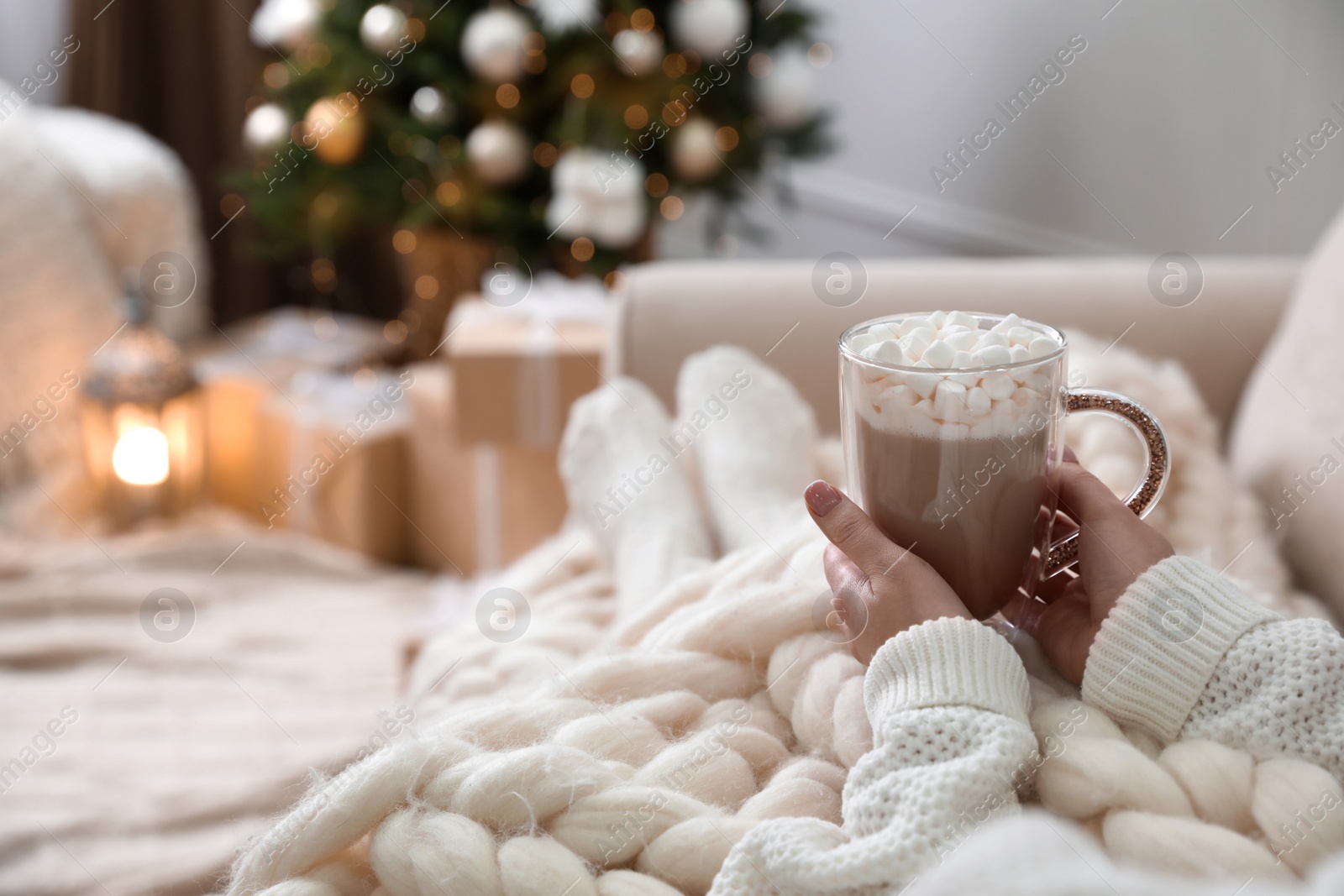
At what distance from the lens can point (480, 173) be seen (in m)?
1.72

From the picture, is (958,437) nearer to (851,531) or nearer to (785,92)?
(851,531)

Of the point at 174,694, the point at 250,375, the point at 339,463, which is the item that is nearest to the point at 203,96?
the point at 250,375

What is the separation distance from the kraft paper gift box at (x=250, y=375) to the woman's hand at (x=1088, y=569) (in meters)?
1.50

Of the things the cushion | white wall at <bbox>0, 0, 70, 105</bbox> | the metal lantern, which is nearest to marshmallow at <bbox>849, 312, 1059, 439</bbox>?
the cushion

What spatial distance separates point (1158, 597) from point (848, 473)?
179 millimetres

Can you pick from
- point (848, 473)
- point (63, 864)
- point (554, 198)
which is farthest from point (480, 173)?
point (848, 473)

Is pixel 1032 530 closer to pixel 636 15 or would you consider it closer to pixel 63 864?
pixel 63 864

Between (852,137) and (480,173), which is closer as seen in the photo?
(480,173)

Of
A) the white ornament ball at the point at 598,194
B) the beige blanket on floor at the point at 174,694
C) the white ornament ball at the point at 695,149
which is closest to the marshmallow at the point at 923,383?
the beige blanket on floor at the point at 174,694

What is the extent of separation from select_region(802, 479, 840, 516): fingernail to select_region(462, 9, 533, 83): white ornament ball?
1176mm

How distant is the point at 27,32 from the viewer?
208cm

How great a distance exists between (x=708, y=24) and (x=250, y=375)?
0.95 m

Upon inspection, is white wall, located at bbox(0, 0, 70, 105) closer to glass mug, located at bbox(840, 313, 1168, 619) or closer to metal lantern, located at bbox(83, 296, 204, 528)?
metal lantern, located at bbox(83, 296, 204, 528)

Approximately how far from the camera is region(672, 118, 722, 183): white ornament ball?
170cm
